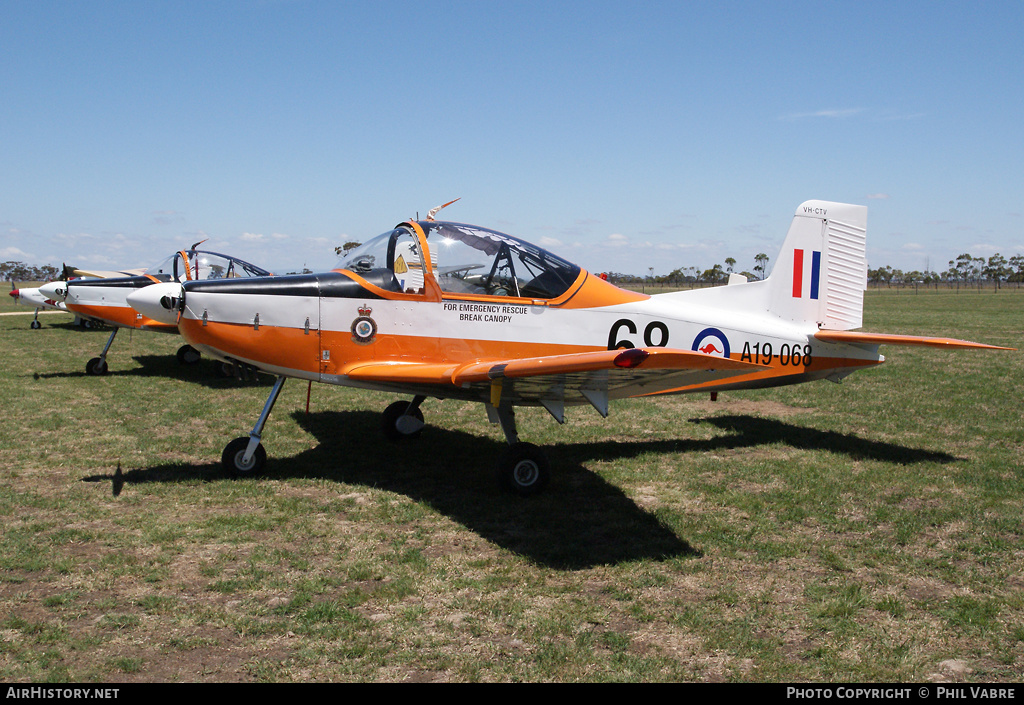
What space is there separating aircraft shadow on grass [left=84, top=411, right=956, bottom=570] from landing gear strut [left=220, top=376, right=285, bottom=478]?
0.46 ft

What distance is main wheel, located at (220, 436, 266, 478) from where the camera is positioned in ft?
20.6

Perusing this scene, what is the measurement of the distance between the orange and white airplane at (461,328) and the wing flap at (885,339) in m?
0.02

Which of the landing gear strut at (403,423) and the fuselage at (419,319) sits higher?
the fuselage at (419,319)

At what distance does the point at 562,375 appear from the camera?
4934mm

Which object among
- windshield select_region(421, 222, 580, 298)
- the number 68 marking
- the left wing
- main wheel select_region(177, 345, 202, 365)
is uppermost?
windshield select_region(421, 222, 580, 298)

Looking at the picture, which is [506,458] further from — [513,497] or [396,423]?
[396,423]

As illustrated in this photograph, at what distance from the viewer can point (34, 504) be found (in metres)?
5.49

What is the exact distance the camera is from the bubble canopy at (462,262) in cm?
634

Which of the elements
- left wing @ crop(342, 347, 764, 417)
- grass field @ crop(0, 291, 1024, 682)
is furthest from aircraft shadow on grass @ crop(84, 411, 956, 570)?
left wing @ crop(342, 347, 764, 417)

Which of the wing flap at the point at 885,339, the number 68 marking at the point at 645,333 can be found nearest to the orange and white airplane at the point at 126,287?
the number 68 marking at the point at 645,333

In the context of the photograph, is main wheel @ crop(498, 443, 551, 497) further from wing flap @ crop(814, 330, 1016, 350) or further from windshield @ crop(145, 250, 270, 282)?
windshield @ crop(145, 250, 270, 282)

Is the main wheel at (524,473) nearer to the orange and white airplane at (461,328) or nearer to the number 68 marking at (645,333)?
the orange and white airplane at (461,328)

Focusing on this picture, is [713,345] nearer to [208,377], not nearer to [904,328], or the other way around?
[208,377]
